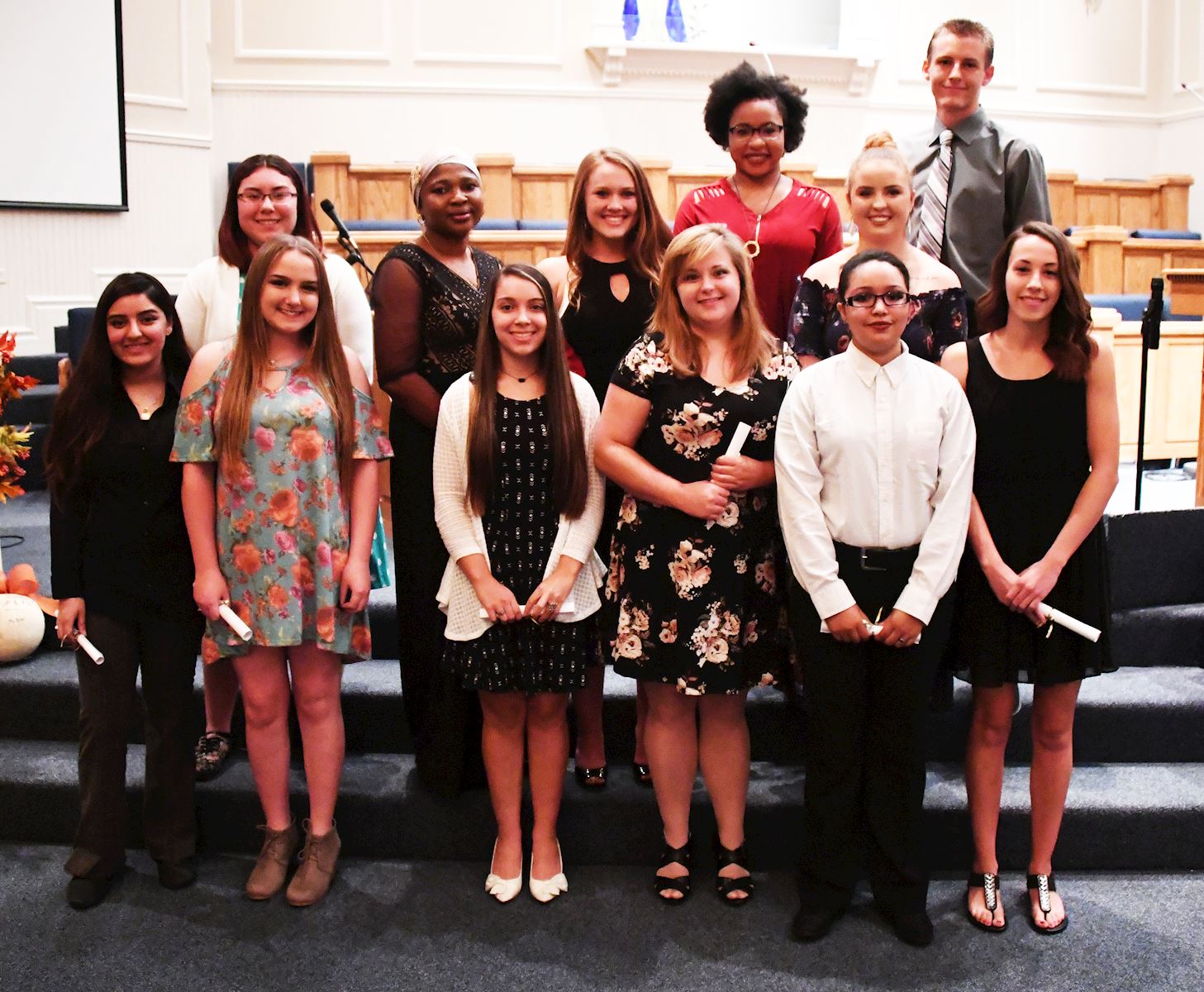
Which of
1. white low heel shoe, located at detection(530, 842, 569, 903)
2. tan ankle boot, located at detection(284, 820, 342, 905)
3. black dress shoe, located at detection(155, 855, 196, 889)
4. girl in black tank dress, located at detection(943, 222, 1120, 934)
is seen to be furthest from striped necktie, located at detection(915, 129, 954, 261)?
black dress shoe, located at detection(155, 855, 196, 889)

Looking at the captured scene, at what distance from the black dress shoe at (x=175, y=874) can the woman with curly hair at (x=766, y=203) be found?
5.04 feet

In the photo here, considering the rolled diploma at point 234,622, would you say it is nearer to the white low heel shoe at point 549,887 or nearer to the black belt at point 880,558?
the white low heel shoe at point 549,887

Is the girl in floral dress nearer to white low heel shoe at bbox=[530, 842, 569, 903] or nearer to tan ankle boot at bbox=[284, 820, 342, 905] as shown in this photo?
tan ankle boot at bbox=[284, 820, 342, 905]

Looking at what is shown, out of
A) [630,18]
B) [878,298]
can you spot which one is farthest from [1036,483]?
[630,18]

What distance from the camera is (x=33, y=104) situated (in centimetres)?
544

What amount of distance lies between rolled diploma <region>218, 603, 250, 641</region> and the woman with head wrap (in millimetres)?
345

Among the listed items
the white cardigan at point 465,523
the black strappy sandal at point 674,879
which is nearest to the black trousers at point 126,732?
the white cardigan at point 465,523

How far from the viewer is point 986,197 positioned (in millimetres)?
2361

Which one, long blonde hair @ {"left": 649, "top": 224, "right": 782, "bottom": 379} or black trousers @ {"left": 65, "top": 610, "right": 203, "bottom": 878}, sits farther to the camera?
black trousers @ {"left": 65, "top": 610, "right": 203, "bottom": 878}

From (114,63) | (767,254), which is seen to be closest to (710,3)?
(114,63)

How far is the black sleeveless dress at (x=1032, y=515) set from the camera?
190 centimetres

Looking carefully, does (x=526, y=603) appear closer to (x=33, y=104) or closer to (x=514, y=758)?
(x=514, y=758)

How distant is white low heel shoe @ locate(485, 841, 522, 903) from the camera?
82.0 inches

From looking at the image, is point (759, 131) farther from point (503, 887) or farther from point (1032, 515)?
point (503, 887)
